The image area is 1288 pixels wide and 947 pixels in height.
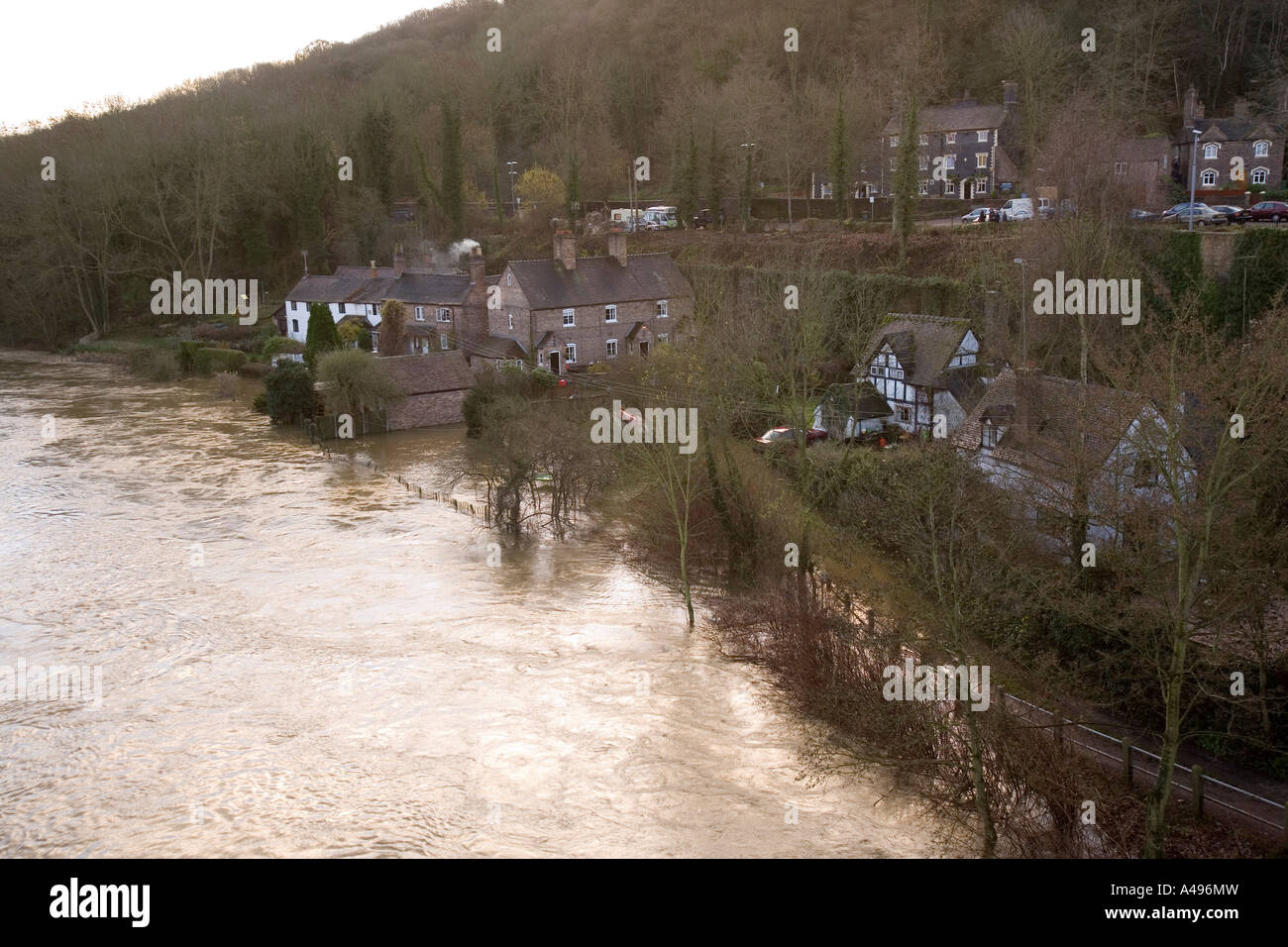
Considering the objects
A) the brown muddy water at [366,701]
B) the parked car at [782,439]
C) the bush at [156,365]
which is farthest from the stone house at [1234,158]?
the bush at [156,365]

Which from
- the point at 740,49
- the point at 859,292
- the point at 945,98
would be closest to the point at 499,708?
the point at 859,292

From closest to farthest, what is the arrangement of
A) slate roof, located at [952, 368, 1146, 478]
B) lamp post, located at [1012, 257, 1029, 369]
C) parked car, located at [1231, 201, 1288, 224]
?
slate roof, located at [952, 368, 1146, 478] → lamp post, located at [1012, 257, 1029, 369] → parked car, located at [1231, 201, 1288, 224]

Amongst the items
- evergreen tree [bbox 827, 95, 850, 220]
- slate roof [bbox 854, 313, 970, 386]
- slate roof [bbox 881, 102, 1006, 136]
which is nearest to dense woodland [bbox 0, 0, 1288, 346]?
evergreen tree [bbox 827, 95, 850, 220]

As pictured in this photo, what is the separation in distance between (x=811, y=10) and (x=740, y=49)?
5.81m

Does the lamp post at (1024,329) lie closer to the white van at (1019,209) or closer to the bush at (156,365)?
the white van at (1019,209)

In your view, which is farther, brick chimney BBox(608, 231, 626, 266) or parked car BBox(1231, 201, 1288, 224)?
brick chimney BBox(608, 231, 626, 266)

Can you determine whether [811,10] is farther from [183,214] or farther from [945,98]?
[183,214]

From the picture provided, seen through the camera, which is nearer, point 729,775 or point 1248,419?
point 1248,419

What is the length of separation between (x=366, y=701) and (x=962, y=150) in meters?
46.3

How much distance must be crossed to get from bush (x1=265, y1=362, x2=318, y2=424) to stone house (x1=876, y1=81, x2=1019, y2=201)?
1176 inches

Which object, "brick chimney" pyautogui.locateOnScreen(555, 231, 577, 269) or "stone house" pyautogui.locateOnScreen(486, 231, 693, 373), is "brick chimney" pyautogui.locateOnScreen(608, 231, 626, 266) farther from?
"brick chimney" pyautogui.locateOnScreen(555, 231, 577, 269)

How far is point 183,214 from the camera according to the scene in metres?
59.9

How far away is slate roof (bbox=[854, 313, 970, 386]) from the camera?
31.5 meters

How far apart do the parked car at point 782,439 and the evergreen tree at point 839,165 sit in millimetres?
21309
